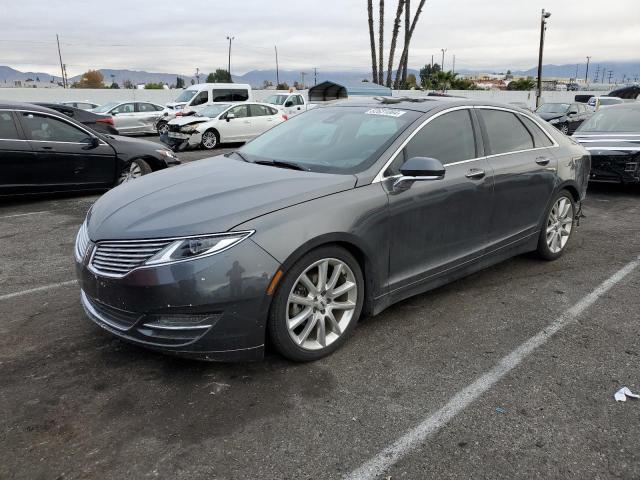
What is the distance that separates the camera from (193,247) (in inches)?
112

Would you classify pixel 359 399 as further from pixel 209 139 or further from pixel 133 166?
pixel 209 139

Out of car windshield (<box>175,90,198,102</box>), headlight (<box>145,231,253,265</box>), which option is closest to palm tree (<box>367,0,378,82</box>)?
car windshield (<box>175,90,198,102</box>)

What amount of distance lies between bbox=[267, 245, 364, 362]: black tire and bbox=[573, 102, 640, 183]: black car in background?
276 inches

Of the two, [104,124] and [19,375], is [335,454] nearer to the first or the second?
[19,375]

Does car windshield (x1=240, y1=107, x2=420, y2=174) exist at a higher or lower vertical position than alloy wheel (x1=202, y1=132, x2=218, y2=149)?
higher

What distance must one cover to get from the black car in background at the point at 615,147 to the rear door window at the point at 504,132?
465 cm

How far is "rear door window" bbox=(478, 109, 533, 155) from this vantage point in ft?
14.7

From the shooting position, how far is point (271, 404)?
2891 millimetres

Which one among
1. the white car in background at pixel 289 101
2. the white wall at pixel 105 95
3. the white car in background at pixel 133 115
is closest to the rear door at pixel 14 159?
the white car in background at pixel 133 115

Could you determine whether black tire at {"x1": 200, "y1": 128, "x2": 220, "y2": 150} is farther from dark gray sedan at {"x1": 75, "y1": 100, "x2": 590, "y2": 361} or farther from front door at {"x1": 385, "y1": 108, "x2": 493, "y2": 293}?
front door at {"x1": 385, "y1": 108, "x2": 493, "y2": 293}

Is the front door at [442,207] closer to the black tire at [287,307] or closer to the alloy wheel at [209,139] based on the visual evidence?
the black tire at [287,307]

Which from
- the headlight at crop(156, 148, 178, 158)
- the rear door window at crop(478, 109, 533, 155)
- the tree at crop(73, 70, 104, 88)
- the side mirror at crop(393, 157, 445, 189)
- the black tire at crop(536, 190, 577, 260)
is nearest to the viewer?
the side mirror at crop(393, 157, 445, 189)

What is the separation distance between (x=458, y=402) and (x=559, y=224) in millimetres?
3077

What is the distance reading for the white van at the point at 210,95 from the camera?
72.8ft
